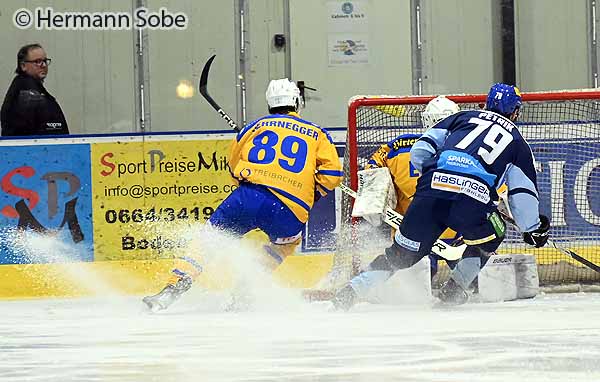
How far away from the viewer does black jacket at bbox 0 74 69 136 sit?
28.1 ft

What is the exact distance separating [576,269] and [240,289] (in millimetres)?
2203

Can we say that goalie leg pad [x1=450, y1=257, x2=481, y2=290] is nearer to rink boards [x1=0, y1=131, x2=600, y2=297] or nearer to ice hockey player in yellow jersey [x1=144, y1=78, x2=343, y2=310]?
ice hockey player in yellow jersey [x1=144, y1=78, x2=343, y2=310]

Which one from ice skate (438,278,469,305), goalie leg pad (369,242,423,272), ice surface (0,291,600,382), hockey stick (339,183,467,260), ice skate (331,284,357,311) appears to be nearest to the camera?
ice surface (0,291,600,382)

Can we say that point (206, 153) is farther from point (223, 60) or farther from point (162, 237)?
point (223, 60)

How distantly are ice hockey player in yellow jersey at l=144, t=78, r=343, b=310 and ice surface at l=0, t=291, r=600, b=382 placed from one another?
43cm

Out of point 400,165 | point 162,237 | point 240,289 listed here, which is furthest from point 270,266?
point 162,237

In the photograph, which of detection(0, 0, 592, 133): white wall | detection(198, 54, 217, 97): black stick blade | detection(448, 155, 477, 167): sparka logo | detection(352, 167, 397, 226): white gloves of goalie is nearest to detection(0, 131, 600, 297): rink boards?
detection(198, 54, 217, 97): black stick blade

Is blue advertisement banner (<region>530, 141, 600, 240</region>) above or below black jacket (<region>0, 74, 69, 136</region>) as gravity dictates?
below

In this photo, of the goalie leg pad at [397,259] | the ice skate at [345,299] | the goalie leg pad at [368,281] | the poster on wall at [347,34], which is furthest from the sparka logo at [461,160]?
the poster on wall at [347,34]

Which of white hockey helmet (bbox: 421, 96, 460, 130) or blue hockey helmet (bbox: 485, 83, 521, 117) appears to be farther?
white hockey helmet (bbox: 421, 96, 460, 130)

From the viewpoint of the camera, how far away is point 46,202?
26.2 ft

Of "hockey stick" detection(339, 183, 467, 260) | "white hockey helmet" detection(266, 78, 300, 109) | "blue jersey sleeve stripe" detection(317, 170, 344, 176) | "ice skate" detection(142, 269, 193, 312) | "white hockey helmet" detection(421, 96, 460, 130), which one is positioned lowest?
"ice skate" detection(142, 269, 193, 312)

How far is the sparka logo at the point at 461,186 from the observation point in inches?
229

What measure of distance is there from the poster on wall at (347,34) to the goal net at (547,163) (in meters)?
2.15
